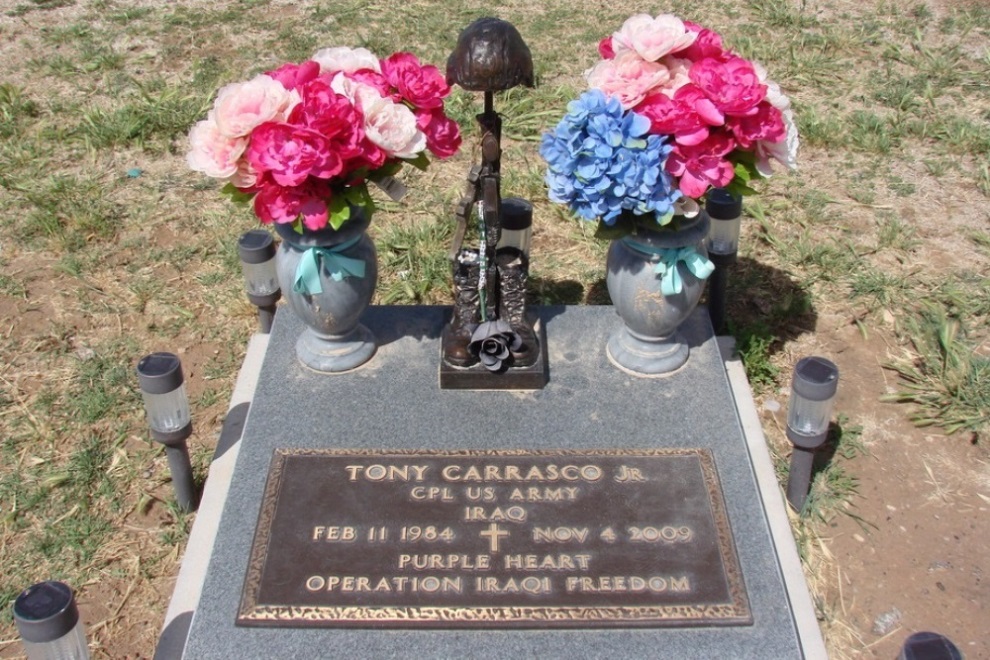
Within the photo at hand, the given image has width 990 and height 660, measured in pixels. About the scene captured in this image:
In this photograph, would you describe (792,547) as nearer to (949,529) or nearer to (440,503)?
(949,529)

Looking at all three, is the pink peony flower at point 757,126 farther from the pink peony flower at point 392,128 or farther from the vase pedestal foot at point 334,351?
the vase pedestal foot at point 334,351

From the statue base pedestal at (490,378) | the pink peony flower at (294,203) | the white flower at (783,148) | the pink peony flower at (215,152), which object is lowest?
the statue base pedestal at (490,378)

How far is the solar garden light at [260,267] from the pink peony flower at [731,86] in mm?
1839

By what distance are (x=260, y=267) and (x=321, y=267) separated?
0.80 metres

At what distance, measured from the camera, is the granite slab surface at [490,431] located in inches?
111

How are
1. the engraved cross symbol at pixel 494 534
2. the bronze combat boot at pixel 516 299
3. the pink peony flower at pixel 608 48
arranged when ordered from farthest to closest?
the bronze combat boot at pixel 516 299, the pink peony flower at pixel 608 48, the engraved cross symbol at pixel 494 534

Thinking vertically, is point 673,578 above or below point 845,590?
above

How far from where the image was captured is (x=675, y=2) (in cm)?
722

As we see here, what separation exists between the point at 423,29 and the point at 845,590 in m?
4.64

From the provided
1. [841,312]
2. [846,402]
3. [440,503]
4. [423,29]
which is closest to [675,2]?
[423,29]

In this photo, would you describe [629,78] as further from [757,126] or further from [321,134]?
[321,134]

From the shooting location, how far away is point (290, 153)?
312cm

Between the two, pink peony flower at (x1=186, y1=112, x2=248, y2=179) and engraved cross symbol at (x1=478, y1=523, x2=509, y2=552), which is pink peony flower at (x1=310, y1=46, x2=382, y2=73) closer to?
pink peony flower at (x1=186, y1=112, x2=248, y2=179)

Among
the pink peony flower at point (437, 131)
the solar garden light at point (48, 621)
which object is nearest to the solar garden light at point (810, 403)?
the pink peony flower at point (437, 131)
